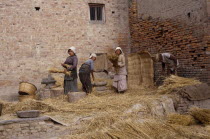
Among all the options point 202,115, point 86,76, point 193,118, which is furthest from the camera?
point 86,76

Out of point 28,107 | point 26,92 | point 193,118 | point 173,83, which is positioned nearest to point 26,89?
point 26,92

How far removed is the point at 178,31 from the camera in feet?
34.8

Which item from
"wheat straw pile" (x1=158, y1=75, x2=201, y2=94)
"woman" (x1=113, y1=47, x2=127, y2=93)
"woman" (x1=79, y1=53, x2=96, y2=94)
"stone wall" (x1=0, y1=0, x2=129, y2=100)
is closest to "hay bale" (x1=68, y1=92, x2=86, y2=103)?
"woman" (x1=79, y1=53, x2=96, y2=94)

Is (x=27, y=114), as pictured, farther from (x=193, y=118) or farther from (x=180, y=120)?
(x=193, y=118)

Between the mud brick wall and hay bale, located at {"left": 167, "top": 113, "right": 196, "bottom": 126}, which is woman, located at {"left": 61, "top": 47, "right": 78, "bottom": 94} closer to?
hay bale, located at {"left": 167, "top": 113, "right": 196, "bottom": 126}

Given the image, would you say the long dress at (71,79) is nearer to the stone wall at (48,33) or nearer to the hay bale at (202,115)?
the stone wall at (48,33)

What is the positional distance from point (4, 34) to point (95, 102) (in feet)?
18.6

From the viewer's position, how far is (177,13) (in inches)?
419

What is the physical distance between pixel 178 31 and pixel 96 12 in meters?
4.33

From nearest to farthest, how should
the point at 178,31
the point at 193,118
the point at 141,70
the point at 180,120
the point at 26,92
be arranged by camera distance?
the point at 180,120 → the point at 193,118 → the point at 26,92 → the point at 178,31 → the point at 141,70

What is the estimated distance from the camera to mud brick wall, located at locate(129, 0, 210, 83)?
9641 millimetres

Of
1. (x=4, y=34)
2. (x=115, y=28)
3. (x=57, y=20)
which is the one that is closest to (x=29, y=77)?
(x=4, y=34)

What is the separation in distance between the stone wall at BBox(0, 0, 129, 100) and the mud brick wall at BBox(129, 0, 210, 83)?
3.60 feet

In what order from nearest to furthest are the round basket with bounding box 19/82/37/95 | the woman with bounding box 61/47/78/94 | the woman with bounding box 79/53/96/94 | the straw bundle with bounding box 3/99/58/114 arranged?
the straw bundle with bounding box 3/99/58/114
the woman with bounding box 61/47/78/94
the woman with bounding box 79/53/96/94
the round basket with bounding box 19/82/37/95
